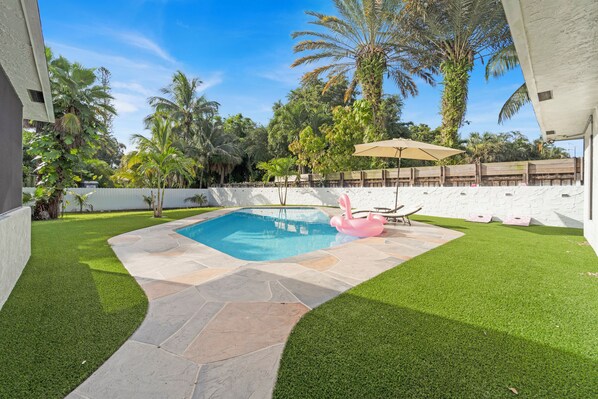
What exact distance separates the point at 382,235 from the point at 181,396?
6.26 meters

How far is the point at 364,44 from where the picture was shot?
14.6 m

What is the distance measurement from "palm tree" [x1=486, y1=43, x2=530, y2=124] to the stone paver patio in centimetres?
1201

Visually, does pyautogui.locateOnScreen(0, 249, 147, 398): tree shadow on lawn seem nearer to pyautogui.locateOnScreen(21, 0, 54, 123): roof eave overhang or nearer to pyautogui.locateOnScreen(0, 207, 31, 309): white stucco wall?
pyautogui.locateOnScreen(0, 207, 31, 309): white stucco wall

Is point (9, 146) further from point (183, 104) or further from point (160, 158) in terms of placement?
point (183, 104)

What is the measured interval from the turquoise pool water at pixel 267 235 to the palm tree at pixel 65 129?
548cm

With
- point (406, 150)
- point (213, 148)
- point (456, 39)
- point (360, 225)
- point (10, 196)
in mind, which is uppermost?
point (456, 39)

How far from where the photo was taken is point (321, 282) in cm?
365

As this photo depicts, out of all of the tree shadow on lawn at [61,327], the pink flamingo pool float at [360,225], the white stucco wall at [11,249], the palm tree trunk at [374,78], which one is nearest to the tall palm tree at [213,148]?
the palm tree trunk at [374,78]

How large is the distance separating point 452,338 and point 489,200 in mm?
9976

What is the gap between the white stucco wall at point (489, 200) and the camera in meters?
8.59

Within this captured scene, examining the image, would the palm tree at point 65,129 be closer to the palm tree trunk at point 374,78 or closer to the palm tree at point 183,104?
the palm tree trunk at point 374,78

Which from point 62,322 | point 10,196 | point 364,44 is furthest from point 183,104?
point 62,322

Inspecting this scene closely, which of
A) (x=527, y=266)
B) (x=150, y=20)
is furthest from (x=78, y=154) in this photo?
(x=527, y=266)

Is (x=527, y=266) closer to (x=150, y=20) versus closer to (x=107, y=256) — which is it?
(x=107, y=256)
